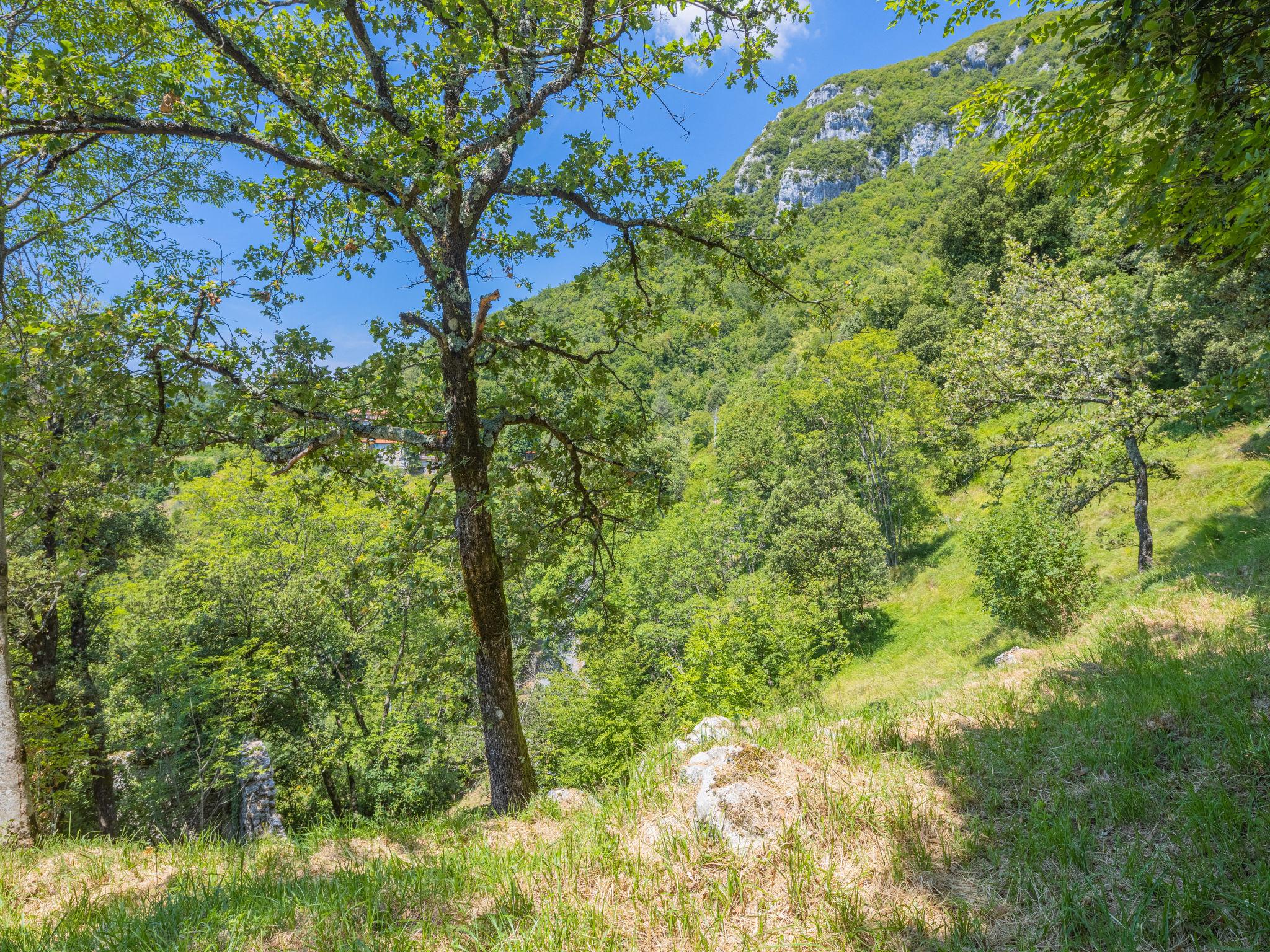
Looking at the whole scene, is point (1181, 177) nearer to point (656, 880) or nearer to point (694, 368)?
point (656, 880)

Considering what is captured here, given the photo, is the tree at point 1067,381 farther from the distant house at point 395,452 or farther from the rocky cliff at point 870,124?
the rocky cliff at point 870,124

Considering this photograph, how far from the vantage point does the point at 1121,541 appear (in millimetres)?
15812

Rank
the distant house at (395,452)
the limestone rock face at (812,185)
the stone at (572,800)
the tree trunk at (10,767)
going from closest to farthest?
1. the stone at (572,800)
2. the tree trunk at (10,767)
3. the distant house at (395,452)
4. the limestone rock face at (812,185)

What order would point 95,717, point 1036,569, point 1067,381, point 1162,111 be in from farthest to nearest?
point 95,717, point 1036,569, point 1067,381, point 1162,111

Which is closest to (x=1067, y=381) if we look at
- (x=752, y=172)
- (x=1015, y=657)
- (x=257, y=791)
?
(x=1015, y=657)

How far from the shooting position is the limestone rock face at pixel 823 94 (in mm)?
179750

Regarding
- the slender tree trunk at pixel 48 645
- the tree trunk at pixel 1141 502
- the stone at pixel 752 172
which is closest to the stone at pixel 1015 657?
the tree trunk at pixel 1141 502

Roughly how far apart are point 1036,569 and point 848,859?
12.5m

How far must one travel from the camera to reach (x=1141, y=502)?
12.5 metres

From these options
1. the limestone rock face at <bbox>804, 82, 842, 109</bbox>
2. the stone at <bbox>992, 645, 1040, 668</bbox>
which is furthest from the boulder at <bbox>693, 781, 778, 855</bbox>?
the limestone rock face at <bbox>804, 82, 842, 109</bbox>

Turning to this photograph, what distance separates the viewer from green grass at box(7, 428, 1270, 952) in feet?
7.95

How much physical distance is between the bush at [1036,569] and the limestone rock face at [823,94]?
210 metres

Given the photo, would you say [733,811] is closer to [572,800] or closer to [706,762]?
[706,762]

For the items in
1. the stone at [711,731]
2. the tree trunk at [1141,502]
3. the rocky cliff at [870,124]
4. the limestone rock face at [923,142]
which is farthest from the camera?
the rocky cliff at [870,124]
